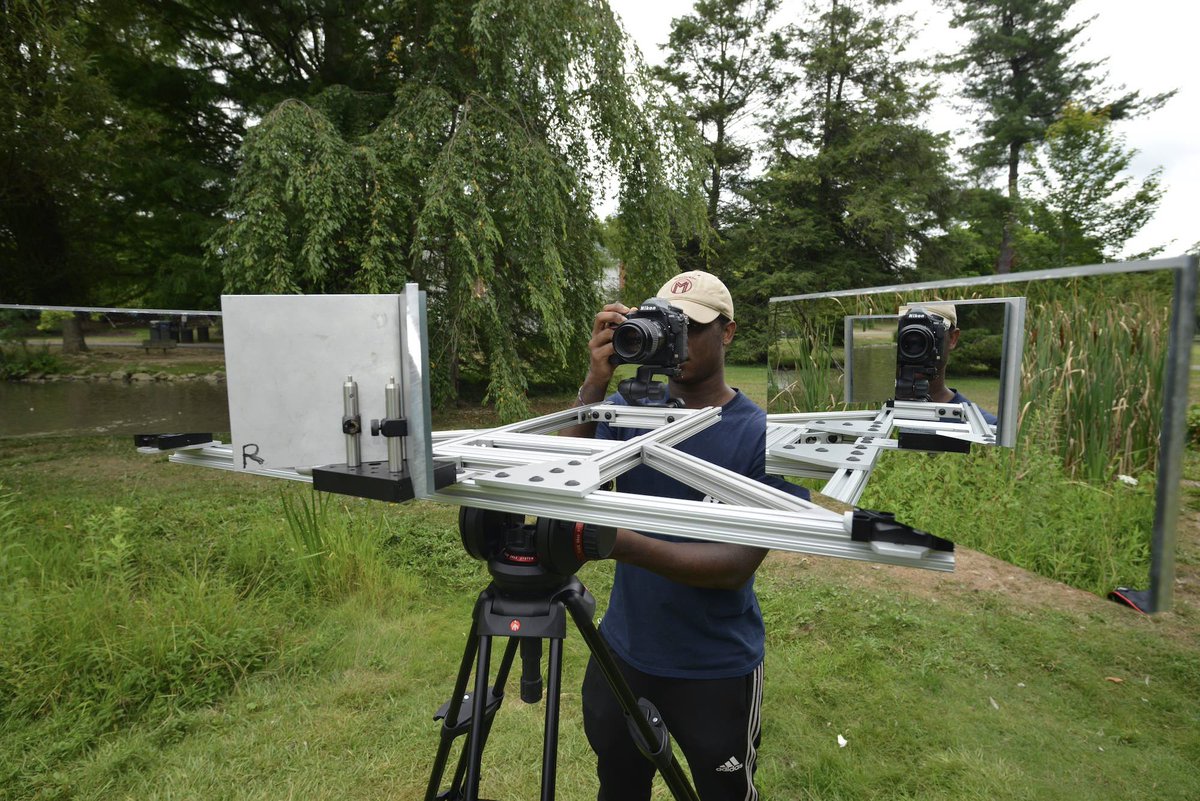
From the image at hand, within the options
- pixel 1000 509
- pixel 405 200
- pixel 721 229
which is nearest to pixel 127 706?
pixel 1000 509

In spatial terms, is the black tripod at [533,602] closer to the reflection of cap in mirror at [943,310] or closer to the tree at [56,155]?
the reflection of cap in mirror at [943,310]

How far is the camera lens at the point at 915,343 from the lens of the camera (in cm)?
155

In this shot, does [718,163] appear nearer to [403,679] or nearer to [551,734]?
[403,679]

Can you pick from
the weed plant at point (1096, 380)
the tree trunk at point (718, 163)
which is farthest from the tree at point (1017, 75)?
the weed plant at point (1096, 380)

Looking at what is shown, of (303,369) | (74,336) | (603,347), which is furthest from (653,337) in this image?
(74,336)

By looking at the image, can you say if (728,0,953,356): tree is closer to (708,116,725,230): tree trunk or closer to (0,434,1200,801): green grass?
(708,116,725,230): tree trunk

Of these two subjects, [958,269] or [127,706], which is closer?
[127,706]

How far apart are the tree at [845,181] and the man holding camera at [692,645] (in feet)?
52.9

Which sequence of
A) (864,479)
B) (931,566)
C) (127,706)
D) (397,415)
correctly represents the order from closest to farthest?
(931,566)
(397,415)
(864,479)
(127,706)

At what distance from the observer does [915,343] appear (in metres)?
1.57

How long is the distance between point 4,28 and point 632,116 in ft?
20.4

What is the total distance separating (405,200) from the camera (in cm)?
629

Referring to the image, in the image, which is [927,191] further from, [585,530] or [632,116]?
[585,530]

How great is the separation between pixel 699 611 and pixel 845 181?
19.4 meters
